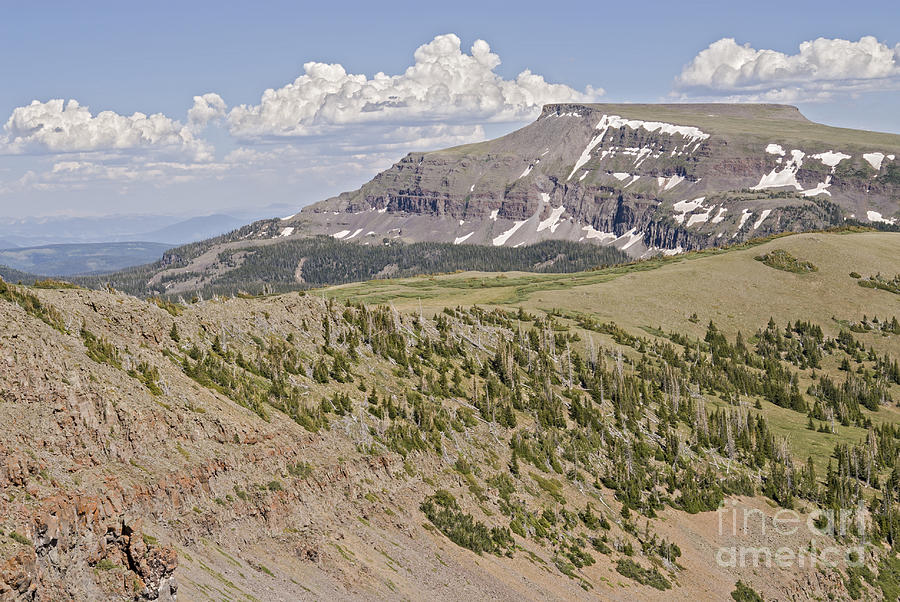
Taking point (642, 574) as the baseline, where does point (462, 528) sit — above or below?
above

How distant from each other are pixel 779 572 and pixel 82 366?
6952 centimetres

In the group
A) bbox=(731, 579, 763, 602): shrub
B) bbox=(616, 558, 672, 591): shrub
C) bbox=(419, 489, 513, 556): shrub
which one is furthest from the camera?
bbox=(731, 579, 763, 602): shrub

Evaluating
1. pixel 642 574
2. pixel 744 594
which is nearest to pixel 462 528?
pixel 642 574

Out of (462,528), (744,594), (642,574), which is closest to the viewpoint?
(462,528)

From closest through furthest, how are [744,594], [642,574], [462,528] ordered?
[462,528]
[642,574]
[744,594]

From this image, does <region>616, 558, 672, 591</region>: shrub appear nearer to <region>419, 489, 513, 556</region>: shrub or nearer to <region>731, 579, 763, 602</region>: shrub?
<region>731, 579, 763, 602</region>: shrub

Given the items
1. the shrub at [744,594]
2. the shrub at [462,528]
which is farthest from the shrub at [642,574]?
the shrub at [462,528]

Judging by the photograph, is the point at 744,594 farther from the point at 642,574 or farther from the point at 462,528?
the point at 462,528

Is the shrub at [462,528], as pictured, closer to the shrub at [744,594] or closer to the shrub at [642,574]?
the shrub at [642,574]

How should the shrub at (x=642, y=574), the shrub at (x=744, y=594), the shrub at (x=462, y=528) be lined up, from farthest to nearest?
the shrub at (x=744, y=594), the shrub at (x=642, y=574), the shrub at (x=462, y=528)

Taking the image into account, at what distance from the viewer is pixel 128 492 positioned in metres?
41.5

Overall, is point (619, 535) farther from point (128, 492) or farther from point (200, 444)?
point (128, 492)

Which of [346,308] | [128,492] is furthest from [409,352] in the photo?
[128,492]

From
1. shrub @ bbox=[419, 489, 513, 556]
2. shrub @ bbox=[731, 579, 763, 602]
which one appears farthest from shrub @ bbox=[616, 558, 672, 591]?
shrub @ bbox=[419, 489, 513, 556]
